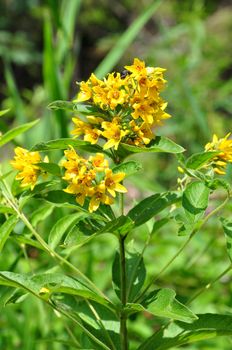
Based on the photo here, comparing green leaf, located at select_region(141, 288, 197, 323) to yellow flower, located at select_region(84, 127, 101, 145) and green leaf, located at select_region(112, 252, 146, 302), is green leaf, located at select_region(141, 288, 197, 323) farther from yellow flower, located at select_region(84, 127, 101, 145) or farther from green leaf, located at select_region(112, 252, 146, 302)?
yellow flower, located at select_region(84, 127, 101, 145)

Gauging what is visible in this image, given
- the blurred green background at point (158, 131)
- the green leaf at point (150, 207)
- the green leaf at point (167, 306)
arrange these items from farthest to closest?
the blurred green background at point (158, 131) < the green leaf at point (150, 207) < the green leaf at point (167, 306)

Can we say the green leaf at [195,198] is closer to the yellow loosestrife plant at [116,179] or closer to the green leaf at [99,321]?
the yellow loosestrife plant at [116,179]

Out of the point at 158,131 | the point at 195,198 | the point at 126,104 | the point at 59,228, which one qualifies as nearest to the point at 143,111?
the point at 126,104

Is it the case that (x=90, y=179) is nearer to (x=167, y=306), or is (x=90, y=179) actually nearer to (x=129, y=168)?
(x=129, y=168)

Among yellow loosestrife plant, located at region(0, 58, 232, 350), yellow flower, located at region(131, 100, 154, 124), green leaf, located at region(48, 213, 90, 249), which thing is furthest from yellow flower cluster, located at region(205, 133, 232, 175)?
green leaf, located at region(48, 213, 90, 249)

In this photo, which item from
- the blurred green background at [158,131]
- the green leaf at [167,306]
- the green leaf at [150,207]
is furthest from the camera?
the blurred green background at [158,131]

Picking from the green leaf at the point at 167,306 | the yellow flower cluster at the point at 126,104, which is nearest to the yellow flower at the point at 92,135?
the yellow flower cluster at the point at 126,104

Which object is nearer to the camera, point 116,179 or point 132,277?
point 116,179

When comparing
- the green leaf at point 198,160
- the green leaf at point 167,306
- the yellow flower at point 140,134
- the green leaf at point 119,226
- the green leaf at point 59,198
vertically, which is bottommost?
the green leaf at point 167,306
